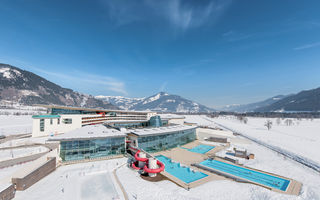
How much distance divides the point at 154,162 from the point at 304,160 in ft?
141

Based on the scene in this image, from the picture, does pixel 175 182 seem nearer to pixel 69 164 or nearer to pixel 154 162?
pixel 154 162

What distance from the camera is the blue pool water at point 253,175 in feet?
78.4

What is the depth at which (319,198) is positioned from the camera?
19969 millimetres

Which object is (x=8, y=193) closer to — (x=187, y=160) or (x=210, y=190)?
(x=210, y=190)

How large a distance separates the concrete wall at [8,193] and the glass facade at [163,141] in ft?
75.6

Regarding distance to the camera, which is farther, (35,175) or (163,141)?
(163,141)

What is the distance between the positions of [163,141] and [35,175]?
1123 inches

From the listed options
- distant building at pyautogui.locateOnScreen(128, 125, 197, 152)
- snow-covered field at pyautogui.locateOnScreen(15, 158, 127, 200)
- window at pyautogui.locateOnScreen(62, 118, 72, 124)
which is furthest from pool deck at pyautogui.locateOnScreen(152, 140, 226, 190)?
window at pyautogui.locateOnScreen(62, 118, 72, 124)

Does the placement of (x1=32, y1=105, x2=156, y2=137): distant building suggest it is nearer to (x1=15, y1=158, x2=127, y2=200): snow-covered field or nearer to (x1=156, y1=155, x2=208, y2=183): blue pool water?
(x1=15, y1=158, x2=127, y2=200): snow-covered field

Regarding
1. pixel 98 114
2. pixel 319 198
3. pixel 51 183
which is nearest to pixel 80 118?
pixel 98 114

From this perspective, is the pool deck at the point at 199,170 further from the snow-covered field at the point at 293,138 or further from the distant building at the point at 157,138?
the snow-covered field at the point at 293,138

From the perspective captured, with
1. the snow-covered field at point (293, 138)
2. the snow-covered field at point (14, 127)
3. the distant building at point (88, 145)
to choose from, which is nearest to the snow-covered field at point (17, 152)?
the distant building at point (88, 145)

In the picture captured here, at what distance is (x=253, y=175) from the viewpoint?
27250 mm

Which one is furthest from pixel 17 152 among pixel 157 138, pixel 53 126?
pixel 157 138
